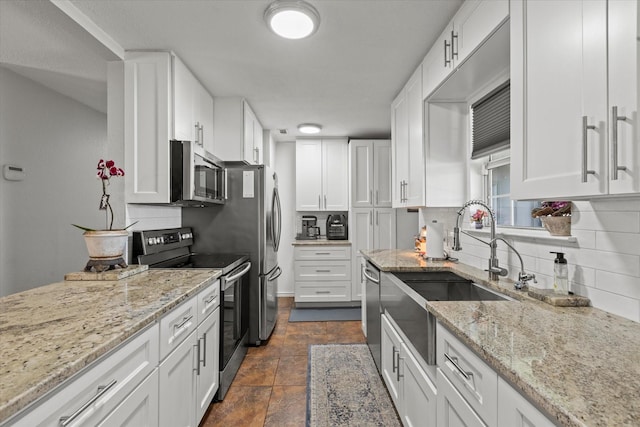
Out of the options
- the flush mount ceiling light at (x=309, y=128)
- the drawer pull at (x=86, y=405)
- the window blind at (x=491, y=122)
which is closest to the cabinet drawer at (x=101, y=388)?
the drawer pull at (x=86, y=405)

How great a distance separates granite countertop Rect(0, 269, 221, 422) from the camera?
714 mm

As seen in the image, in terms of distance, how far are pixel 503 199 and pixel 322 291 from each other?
2.81m

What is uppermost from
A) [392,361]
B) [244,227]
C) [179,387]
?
[244,227]

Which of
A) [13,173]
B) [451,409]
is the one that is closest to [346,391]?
[451,409]

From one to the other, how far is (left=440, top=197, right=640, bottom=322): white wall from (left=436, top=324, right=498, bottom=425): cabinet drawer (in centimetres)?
60

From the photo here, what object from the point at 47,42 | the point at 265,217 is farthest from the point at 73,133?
the point at 265,217

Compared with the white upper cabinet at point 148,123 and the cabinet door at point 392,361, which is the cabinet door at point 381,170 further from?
the white upper cabinet at point 148,123

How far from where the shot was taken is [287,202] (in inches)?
196

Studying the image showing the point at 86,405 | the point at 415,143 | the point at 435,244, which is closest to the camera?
the point at 86,405

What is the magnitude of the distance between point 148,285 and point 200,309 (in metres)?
0.30

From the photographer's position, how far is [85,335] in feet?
3.13

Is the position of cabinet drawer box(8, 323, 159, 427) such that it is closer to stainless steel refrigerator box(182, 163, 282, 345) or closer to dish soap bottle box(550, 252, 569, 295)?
dish soap bottle box(550, 252, 569, 295)

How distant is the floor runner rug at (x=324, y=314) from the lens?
3.89 m

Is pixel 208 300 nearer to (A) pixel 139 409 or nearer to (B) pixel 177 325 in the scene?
(B) pixel 177 325
